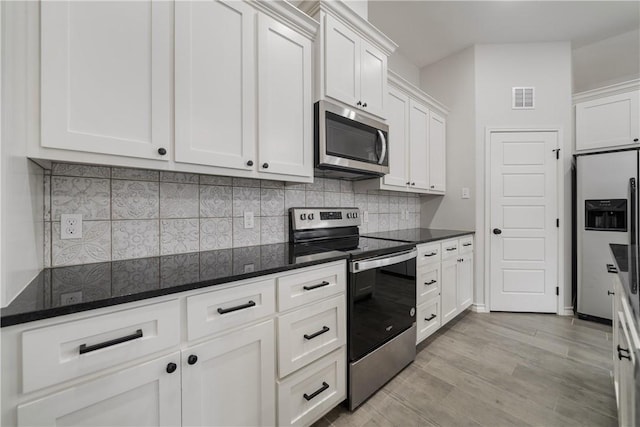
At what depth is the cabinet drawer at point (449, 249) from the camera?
2.41 meters

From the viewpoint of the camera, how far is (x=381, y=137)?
211 centimetres

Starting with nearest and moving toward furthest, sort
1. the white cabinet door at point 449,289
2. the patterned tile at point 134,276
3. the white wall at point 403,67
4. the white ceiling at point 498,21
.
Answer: the patterned tile at point 134,276
the white cabinet door at point 449,289
the white ceiling at point 498,21
the white wall at point 403,67

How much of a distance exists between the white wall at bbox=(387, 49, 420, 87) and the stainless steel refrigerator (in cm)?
208

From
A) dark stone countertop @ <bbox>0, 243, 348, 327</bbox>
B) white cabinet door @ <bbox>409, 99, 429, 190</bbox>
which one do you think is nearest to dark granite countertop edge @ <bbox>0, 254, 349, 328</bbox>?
dark stone countertop @ <bbox>0, 243, 348, 327</bbox>

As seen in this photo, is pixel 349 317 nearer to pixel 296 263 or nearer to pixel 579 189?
pixel 296 263

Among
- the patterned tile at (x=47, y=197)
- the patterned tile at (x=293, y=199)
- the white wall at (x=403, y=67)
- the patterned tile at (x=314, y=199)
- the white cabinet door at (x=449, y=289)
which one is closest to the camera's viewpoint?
the patterned tile at (x=47, y=197)

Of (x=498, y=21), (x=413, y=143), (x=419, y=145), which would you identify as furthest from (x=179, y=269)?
(x=498, y=21)

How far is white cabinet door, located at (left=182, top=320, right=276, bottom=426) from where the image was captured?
95 centimetres

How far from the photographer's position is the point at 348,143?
1.86m

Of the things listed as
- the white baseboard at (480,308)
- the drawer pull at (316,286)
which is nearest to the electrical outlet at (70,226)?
the drawer pull at (316,286)

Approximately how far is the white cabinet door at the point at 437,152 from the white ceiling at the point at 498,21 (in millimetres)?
869

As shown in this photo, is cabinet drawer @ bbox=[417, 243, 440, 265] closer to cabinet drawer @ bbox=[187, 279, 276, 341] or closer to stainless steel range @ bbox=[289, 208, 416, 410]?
stainless steel range @ bbox=[289, 208, 416, 410]

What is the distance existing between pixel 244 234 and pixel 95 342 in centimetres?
97

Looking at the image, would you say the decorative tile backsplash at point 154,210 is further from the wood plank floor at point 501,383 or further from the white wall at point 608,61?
the white wall at point 608,61
